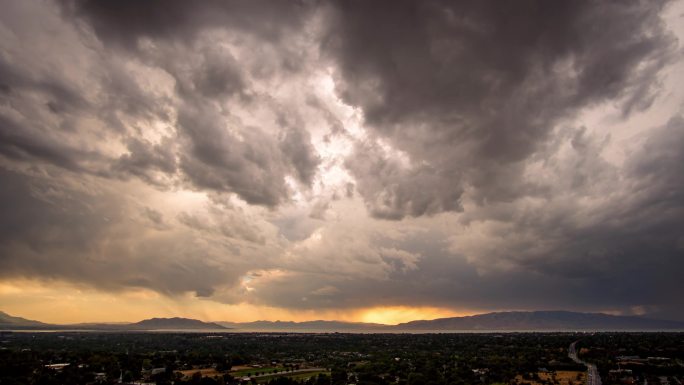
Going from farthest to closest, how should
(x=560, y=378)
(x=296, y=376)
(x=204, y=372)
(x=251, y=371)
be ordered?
(x=251, y=371) < (x=204, y=372) < (x=296, y=376) < (x=560, y=378)

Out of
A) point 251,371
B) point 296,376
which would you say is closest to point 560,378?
point 296,376

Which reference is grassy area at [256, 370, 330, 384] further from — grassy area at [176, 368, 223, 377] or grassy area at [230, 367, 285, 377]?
grassy area at [176, 368, 223, 377]

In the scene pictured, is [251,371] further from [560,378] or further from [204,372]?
[560,378]

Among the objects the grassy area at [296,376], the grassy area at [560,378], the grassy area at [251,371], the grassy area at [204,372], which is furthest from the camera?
the grassy area at [251,371]

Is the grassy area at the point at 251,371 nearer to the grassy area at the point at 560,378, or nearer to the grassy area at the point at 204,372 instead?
the grassy area at the point at 204,372

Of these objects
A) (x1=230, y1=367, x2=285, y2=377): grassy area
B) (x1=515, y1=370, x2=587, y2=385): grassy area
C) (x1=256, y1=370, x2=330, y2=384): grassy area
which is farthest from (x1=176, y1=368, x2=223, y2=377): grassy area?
(x1=515, y1=370, x2=587, y2=385): grassy area

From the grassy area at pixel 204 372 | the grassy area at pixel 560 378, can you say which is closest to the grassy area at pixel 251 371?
the grassy area at pixel 204 372

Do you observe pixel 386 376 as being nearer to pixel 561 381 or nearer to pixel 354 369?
pixel 354 369

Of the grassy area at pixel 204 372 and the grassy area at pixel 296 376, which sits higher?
the grassy area at pixel 204 372

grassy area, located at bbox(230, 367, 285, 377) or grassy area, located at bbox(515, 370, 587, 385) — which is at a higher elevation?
grassy area, located at bbox(230, 367, 285, 377)

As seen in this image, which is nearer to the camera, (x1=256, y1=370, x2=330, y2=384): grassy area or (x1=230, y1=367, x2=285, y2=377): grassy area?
(x1=256, y1=370, x2=330, y2=384): grassy area

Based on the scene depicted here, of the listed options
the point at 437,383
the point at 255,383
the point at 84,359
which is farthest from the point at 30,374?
the point at 437,383
